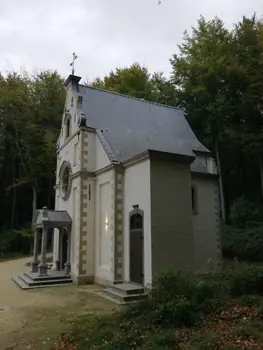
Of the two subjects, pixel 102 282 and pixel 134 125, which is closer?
pixel 102 282

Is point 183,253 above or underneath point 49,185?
underneath

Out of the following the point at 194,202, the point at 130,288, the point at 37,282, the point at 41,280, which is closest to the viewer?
the point at 130,288

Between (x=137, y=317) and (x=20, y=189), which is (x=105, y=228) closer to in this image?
(x=137, y=317)

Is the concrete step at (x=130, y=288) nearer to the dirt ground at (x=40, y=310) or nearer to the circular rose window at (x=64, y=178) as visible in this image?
the dirt ground at (x=40, y=310)

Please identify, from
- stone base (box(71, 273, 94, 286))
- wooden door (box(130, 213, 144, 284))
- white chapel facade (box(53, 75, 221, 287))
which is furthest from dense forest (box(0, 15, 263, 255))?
stone base (box(71, 273, 94, 286))

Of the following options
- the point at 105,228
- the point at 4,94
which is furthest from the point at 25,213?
the point at 105,228

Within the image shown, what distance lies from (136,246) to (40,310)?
13.5 feet

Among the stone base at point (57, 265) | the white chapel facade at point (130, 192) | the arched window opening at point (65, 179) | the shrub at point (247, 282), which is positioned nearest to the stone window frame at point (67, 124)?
the white chapel facade at point (130, 192)

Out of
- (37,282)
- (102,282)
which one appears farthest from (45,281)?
(102,282)

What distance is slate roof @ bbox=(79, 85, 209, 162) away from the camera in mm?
15094

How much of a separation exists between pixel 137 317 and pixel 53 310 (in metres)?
3.45

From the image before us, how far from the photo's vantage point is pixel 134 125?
1659cm

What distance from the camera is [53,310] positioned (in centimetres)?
886

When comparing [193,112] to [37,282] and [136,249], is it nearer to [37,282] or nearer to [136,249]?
[136,249]
